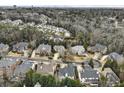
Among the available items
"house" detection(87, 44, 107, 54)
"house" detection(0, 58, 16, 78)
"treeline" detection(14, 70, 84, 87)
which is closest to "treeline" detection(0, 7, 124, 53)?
"house" detection(87, 44, 107, 54)

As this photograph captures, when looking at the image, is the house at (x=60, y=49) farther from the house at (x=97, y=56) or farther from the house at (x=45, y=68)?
the house at (x=97, y=56)

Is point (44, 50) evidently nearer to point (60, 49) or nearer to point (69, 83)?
point (60, 49)

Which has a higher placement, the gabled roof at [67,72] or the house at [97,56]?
the house at [97,56]

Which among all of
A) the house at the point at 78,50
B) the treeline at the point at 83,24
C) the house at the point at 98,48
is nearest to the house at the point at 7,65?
the treeline at the point at 83,24

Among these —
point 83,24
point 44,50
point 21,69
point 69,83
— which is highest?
point 83,24

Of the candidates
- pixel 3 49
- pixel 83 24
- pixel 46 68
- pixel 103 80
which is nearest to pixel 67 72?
pixel 46 68
